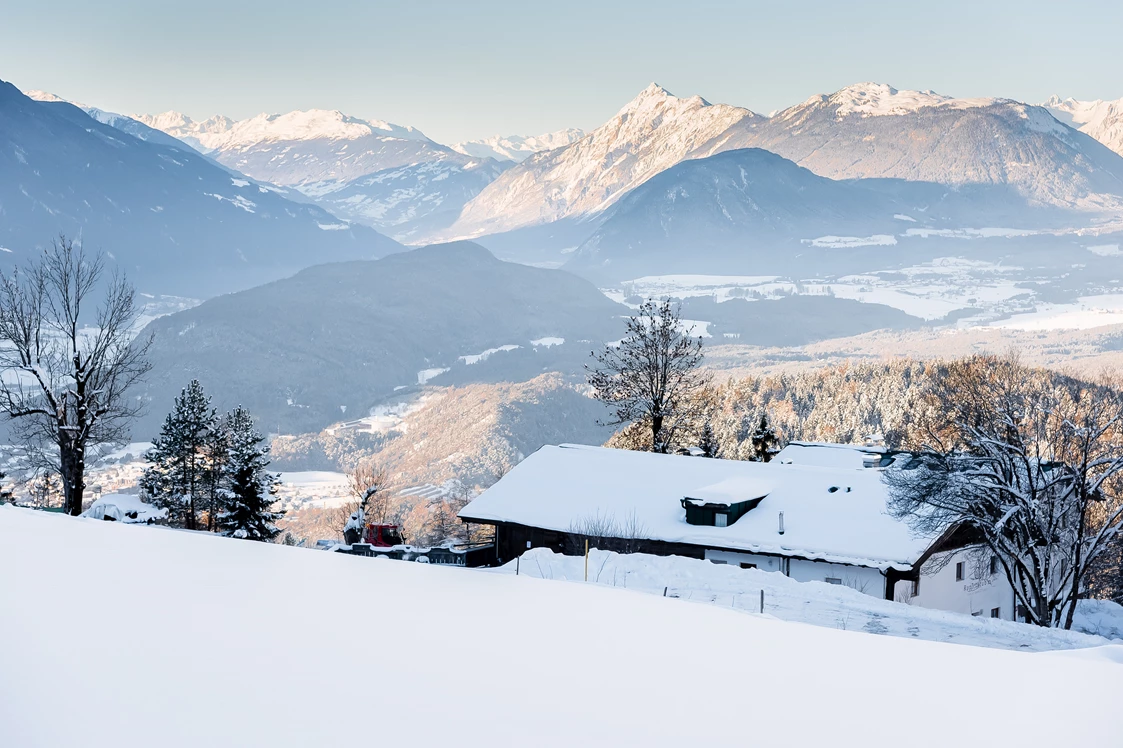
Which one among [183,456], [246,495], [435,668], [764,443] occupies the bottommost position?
[246,495]

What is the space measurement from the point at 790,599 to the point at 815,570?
16921 millimetres

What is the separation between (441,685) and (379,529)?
34033 mm

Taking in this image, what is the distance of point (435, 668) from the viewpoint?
122 inches

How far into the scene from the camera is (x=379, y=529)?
3591cm

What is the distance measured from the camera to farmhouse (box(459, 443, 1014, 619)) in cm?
2566

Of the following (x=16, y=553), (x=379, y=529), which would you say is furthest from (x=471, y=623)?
(x=379, y=529)

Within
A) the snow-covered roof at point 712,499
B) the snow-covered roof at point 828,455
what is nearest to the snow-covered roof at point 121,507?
the snow-covered roof at point 712,499

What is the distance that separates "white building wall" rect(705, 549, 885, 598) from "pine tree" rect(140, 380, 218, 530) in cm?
2693

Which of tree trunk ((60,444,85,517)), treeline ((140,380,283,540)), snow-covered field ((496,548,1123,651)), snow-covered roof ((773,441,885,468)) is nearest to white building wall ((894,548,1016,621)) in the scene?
snow-covered roof ((773,441,885,468))

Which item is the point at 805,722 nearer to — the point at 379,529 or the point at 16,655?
the point at 16,655

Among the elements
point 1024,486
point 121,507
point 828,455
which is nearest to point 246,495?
point 121,507

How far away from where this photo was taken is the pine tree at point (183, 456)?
43.2 m

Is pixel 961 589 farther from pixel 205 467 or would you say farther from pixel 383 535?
pixel 205 467

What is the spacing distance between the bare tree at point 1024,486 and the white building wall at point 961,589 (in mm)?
1301
